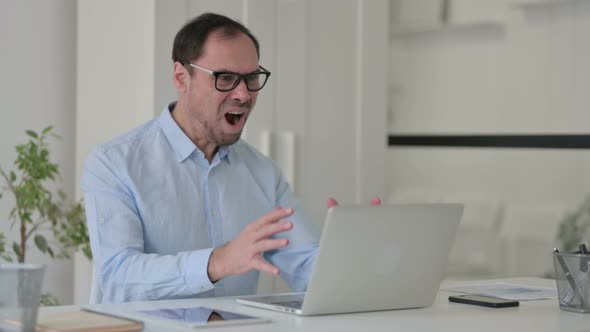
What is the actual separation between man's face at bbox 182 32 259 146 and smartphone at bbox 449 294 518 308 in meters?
0.78

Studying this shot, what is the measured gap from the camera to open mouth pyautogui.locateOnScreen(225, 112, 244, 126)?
8.71ft

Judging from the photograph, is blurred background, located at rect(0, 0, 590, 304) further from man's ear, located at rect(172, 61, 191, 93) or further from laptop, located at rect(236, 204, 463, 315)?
laptop, located at rect(236, 204, 463, 315)

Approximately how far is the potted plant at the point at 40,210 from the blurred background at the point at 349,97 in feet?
0.27

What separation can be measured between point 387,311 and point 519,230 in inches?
85.9

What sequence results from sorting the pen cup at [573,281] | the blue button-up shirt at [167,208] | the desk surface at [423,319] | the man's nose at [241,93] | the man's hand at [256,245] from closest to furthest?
the desk surface at [423,319] < the man's hand at [256,245] < the pen cup at [573,281] < the blue button-up shirt at [167,208] < the man's nose at [241,93]

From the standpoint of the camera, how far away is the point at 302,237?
2652 mm

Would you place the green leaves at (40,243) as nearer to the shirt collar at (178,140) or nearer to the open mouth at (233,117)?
the shirt collar at (178,140)

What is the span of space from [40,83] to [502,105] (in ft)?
6.32

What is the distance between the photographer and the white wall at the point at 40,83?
3793mm

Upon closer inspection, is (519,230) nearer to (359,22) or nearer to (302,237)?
(359,22)

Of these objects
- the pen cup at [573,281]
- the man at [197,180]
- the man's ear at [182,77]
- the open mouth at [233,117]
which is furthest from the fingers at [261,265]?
the man's ear at [182,77]

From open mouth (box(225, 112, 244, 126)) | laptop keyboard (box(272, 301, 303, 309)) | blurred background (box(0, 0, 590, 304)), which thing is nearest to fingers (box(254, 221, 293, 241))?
laptop keyboard (box(272, 301, 303, 309))

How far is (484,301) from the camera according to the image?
2152 mm

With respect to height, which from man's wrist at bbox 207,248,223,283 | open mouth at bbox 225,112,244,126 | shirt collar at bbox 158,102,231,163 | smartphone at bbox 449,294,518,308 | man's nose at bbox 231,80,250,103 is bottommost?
smartphone at bbox 449,294,518,308
